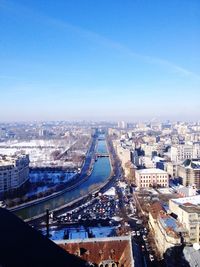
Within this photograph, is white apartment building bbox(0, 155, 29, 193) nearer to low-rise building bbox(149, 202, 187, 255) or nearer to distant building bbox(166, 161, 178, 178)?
low-rise building bbox(149, 202, 187, 255)

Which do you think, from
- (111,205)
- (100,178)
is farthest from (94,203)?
(100,178)

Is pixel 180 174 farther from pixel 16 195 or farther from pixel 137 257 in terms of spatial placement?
pixel 137 257

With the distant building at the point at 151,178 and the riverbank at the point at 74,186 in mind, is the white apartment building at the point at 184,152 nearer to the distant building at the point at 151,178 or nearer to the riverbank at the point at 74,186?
the riverbank at the point at 74,186

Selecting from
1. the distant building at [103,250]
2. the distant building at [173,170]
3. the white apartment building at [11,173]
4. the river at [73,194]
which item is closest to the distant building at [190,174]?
the distant building at [173,170]

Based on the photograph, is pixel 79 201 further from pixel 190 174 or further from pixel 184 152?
pixel 184 152

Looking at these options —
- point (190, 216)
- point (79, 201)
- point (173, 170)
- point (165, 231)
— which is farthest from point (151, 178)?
point (165, 231)
